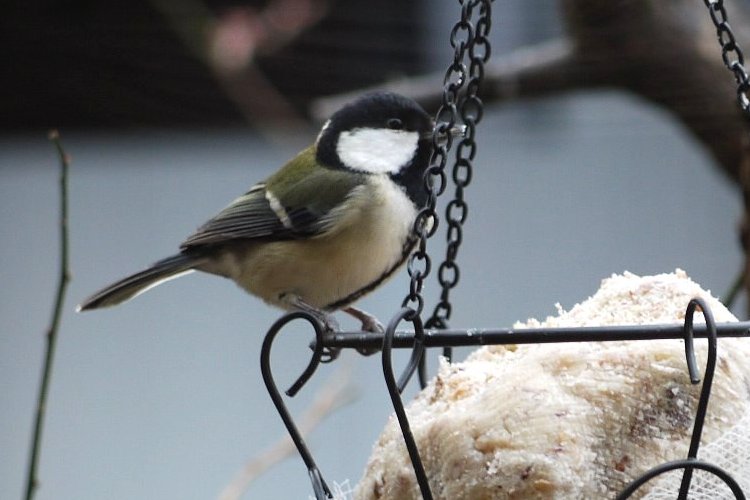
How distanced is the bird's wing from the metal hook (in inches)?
32.5

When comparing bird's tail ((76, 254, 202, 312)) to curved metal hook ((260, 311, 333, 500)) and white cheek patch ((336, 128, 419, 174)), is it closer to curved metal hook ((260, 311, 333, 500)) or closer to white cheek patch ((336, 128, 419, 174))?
white cheek patch ((336, 128, 419, 174))

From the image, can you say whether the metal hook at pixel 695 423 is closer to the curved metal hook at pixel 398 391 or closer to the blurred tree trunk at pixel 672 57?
the curved metal hook at pixel 398 391

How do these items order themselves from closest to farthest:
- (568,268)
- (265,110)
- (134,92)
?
1. (265,110)
2. (134,92)
3. (568,268)

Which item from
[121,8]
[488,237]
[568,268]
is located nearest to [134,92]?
[121,8]

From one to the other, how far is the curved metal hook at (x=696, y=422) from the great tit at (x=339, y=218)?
0.68 m

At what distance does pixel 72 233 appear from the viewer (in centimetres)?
377

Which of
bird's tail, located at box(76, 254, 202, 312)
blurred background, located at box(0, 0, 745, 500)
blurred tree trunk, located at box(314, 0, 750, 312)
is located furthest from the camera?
blurred background, located at box(0, 0, 745, 500)

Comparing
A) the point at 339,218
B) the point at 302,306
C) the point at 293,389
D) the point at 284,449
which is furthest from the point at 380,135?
the point at 293,389

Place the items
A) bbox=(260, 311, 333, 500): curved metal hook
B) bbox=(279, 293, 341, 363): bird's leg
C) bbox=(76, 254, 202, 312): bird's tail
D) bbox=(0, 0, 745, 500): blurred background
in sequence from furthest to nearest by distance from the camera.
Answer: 1. bbox=(0, 0, 745, 500): blurred background
2. bbox=(76, 254, 202, 312): bird's tail
3. bbox=(279, 293, 341, 363): bird's leg
4. bbox=(260, 311, 333, 500): curved metal hook

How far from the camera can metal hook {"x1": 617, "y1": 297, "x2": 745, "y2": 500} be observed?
2.93 feet

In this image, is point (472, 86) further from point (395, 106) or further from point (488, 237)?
point (488, 237)

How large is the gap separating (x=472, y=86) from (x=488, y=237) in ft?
8.35

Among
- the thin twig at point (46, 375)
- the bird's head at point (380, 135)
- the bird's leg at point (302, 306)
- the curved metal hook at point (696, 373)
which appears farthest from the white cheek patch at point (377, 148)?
the curved metal hook at point (696, 373)

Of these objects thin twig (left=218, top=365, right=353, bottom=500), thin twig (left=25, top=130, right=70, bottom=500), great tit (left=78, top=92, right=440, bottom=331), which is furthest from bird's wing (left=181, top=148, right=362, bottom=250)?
thin twig (left=25, top=130, right=70, bottom=500)
